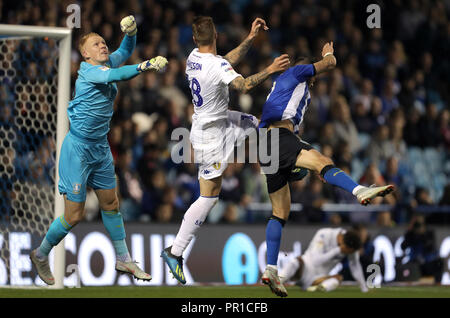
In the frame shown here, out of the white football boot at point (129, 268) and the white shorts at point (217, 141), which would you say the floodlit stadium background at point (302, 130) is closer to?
the white football boot at point (129, 268)

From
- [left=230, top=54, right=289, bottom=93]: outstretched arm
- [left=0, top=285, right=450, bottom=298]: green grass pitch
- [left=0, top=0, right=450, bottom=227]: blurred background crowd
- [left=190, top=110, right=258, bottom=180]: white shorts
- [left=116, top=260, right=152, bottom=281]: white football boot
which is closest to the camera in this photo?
[left=230, top=54, right=289, bottom=93]: outstretched arm

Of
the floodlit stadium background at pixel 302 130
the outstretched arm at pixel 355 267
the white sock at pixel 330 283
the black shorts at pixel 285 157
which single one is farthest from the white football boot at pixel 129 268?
the outstretched arm at pixel 355 267

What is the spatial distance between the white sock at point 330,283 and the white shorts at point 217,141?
11.2ft

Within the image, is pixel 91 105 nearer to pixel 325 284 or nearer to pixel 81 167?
pixel 81 167

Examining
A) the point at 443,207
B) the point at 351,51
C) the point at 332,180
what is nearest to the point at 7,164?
the point at 332,180

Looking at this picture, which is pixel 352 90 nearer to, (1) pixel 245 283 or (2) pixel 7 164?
(1) pixel 245 283

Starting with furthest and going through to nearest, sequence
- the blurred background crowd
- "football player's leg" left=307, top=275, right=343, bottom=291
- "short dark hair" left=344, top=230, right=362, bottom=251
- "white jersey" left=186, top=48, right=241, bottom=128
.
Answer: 1. the blurred background crowd
2. "short dark hair" left=344, top=230, right=362, bottom=251
3. "football player's leg" left=307, top=275, right=343, bottom=291
4. "white jersey" left=186, top=48, right=241, bottom=128

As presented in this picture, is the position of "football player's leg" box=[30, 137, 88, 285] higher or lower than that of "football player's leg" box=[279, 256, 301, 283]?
higher

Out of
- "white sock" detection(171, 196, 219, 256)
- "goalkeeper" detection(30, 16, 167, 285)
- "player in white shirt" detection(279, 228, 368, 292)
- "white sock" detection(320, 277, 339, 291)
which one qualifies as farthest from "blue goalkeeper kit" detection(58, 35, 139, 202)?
"white sock" detection(320, 277, 339, 291)

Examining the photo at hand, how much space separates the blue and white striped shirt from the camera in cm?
833

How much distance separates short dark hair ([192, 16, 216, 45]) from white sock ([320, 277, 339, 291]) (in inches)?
169

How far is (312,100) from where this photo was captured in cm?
1557

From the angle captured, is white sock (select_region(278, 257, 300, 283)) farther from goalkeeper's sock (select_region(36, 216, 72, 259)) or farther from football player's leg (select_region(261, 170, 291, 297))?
goalkeeper's sock (select_region(36, 216, 72, 259))

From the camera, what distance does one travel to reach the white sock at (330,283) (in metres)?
11.2
